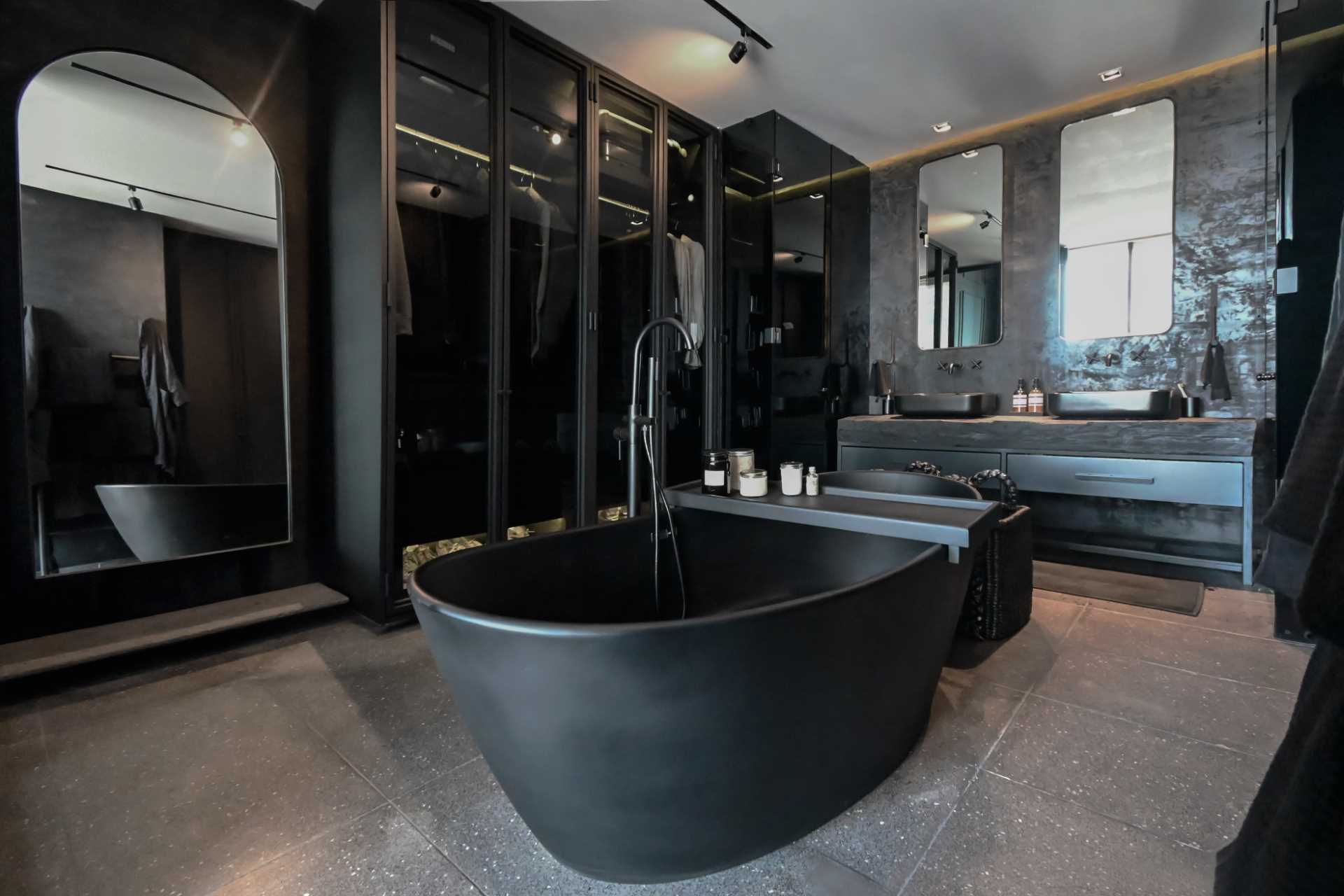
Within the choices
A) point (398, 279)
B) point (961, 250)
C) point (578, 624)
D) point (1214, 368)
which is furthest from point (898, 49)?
point (578, 624)

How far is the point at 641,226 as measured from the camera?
10.8 ft

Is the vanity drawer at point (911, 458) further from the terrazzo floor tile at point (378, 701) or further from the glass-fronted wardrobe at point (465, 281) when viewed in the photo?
the terrazzo floor tile at point (378, 701)

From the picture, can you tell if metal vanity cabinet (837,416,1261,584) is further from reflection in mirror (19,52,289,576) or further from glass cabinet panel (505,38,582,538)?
reflection in mirror (19,52,289,576)

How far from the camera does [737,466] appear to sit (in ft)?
5.67

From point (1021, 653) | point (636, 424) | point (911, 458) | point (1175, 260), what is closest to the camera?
point (636, 424)

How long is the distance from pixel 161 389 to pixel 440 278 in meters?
1.11

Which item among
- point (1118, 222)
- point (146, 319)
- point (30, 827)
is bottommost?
point (30, 827)

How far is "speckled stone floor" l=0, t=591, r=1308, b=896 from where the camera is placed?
1.11m

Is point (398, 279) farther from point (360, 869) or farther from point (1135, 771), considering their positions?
point (1135, 771)

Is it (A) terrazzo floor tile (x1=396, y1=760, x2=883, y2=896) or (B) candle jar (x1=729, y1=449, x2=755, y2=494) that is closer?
(A) terrazzo floor tile (x1=396, y1=760, x2=883, y2=896)

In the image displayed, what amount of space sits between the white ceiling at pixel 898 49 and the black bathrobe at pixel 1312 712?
2814 millimetres

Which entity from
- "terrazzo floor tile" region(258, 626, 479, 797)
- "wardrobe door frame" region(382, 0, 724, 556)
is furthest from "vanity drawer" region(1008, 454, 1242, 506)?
"terrazzo floor tile" region(258, 626, 479, 797)

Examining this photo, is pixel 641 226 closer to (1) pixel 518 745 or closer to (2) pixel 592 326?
(2) pixel 592 326

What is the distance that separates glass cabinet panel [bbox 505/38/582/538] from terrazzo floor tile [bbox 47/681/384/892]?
128cm
